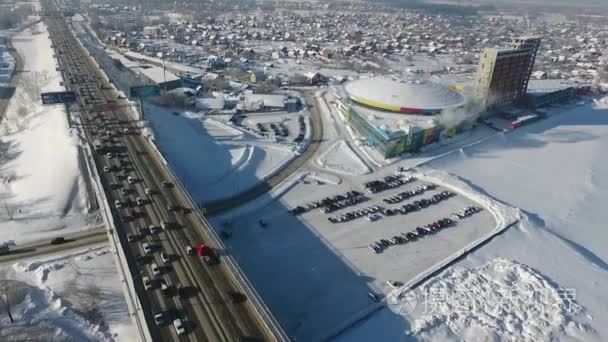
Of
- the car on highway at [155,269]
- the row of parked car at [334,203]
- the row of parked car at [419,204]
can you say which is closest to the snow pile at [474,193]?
the row of parked car at [419,204]

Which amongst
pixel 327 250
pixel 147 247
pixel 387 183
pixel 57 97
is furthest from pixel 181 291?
pixel 57 97

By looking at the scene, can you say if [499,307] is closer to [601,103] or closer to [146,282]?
[146,282]

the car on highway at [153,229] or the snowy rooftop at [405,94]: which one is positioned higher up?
the snowy rooftop at [405,94]

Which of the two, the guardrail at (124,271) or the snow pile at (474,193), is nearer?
the guardrail at (124,271)

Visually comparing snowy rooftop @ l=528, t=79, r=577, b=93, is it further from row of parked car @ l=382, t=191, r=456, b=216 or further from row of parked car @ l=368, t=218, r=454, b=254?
row of parked car @ l=368, t=218, r=454, b=254

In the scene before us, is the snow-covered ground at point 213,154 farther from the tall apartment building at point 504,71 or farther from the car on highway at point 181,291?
the tall apartment building at point 504,71

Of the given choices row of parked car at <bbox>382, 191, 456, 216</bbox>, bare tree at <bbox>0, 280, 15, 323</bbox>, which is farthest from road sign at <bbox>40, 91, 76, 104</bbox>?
row of parked car at <bbox>382, 191, 456, 216</bbox>

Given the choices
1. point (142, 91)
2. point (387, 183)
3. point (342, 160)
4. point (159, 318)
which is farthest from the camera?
point (142, 91)
